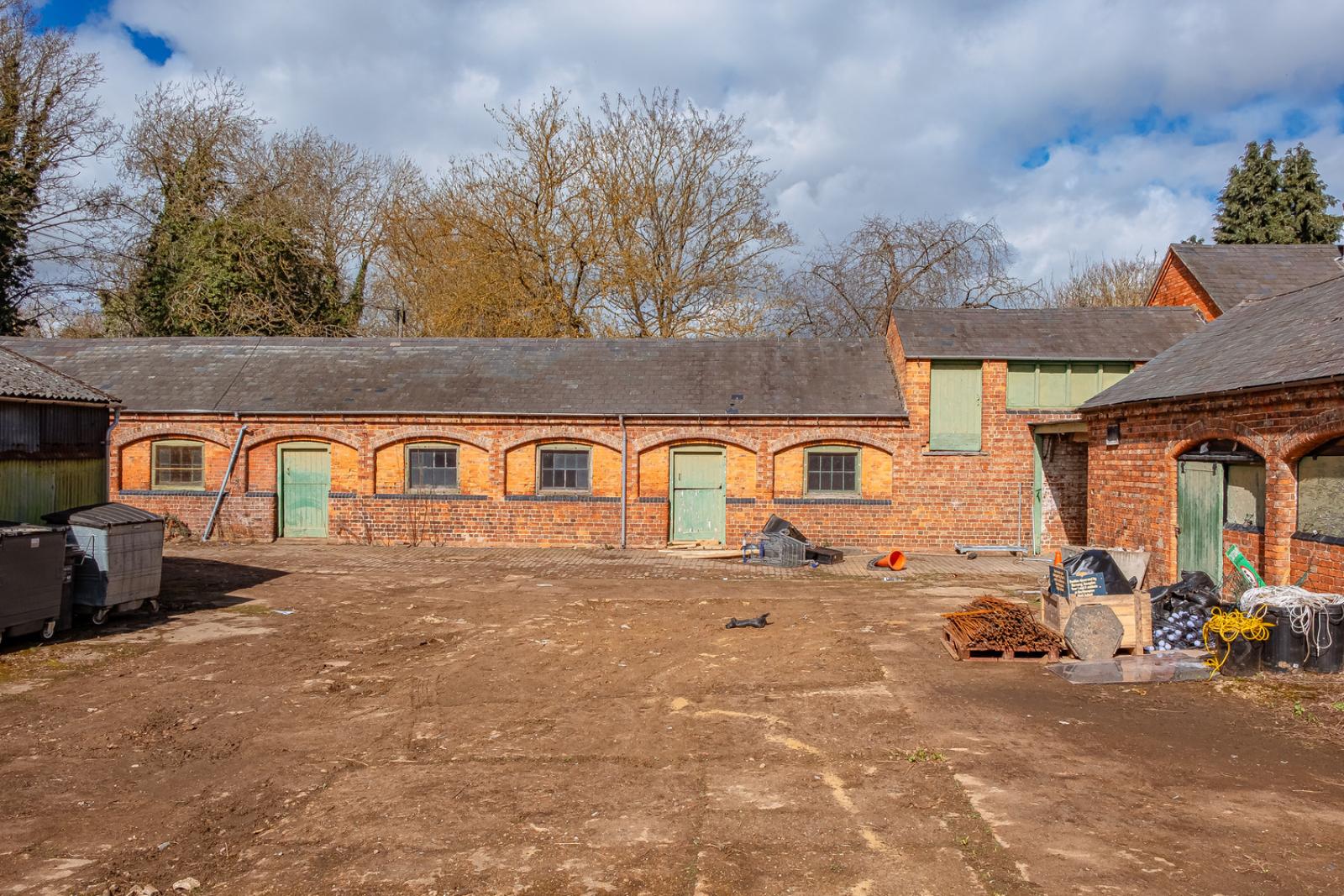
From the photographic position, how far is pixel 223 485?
18.8m

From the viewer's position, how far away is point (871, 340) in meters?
20.6

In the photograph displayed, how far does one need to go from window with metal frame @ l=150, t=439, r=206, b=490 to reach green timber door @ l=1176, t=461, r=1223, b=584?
19067mm

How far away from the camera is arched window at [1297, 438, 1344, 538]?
9.03m

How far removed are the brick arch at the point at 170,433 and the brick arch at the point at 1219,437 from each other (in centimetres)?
1809

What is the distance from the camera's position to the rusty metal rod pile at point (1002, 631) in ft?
30.1

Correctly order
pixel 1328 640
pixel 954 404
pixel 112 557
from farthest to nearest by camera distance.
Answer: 1. pixel 954 404
2. pixel 112 557
3. pixel 1328 640

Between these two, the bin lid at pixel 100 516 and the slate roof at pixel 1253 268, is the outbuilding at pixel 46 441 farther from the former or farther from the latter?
the slate roof at pixel 1253 268

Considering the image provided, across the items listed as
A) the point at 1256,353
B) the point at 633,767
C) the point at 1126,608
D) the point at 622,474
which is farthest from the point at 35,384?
the point at 1256,353

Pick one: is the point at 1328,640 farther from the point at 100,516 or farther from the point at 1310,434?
the point at 100,516

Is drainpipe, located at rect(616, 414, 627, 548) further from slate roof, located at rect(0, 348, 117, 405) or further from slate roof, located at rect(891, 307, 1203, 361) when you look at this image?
slate roof, located at rect(0, 348, 117, 405)

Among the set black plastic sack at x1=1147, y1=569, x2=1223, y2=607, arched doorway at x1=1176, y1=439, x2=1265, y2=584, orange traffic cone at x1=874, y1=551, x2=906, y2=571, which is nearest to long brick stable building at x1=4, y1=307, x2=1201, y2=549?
orange traffic cone at x1=874, y1=551, x2=906, y2=571

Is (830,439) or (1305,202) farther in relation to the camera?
(1305,202)

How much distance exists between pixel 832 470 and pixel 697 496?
9.65 ft

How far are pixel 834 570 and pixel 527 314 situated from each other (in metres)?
16.3
